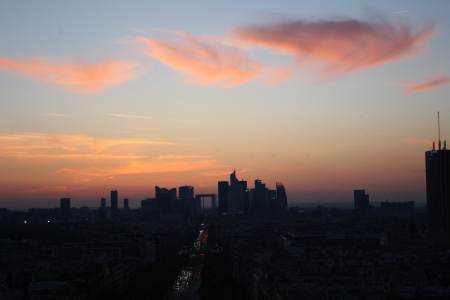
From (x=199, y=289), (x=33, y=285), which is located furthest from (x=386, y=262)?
(x=33, y=285)

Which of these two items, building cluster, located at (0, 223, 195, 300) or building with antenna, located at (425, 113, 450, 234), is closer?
building cluster, located at (0, 223, 195, 300)

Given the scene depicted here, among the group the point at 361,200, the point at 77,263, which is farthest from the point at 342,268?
the point at 361,200

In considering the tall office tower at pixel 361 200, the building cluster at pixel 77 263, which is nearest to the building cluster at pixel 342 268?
the building cluster at pixel 77 263

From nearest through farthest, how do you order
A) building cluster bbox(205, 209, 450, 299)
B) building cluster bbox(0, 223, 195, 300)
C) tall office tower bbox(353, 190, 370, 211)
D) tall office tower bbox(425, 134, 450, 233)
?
building cluster bbox(205, 209, 450, 299) < building cluster bbox(0, 223, 195, 300) < tall office tower bbox(425, 134, 450, 233) < tall office tower bbox(353, 190, 370, 211)

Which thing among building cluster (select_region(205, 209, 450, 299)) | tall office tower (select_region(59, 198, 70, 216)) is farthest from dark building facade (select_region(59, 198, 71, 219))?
building cluster (select_region(205, 209, 450, 299))

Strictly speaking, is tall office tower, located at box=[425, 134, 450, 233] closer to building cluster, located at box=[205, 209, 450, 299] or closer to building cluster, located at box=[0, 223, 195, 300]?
building cluster, located at box=[205, 209, 450, 299]

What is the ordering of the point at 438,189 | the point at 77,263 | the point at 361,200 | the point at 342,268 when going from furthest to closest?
1. the point at 361,200
2. the point at 438,189
3. the point at 77,263
4. the point at 342,268

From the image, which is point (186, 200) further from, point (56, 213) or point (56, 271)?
point (56, 271)

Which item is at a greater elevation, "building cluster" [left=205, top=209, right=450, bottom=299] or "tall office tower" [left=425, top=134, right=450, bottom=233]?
"tall office tower" [left=425, top=134, right=450, bottom=233]

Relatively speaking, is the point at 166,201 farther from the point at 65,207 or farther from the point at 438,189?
the point at 438,189
